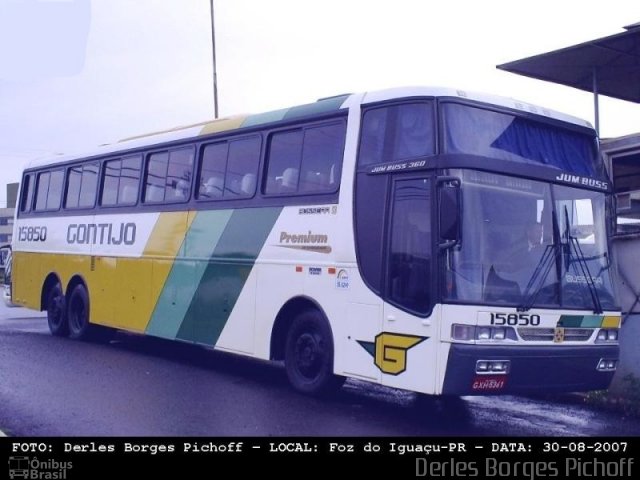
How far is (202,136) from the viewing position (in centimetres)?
1332

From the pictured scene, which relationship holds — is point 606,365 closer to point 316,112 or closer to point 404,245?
point 404,245

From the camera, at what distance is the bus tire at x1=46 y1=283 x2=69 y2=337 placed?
55.5 ft

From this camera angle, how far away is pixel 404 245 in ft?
30.6

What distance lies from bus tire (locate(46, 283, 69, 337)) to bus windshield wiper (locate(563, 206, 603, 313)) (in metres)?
10.4

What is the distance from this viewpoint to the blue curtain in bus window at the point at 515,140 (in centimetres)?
922

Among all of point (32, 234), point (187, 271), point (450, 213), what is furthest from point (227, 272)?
point (32, 234)

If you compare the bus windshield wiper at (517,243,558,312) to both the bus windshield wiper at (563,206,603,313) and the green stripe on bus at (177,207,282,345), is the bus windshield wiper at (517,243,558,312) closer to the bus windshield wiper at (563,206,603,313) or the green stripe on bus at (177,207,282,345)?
the bus windshield wiper at (563,206,603,313)

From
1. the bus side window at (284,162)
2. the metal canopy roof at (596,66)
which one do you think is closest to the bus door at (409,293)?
the bus side window at (284,162)

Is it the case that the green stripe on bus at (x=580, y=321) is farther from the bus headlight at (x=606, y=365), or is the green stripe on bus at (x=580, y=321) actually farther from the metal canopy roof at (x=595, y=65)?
the metal canopy roof at (x=595, y=65)
